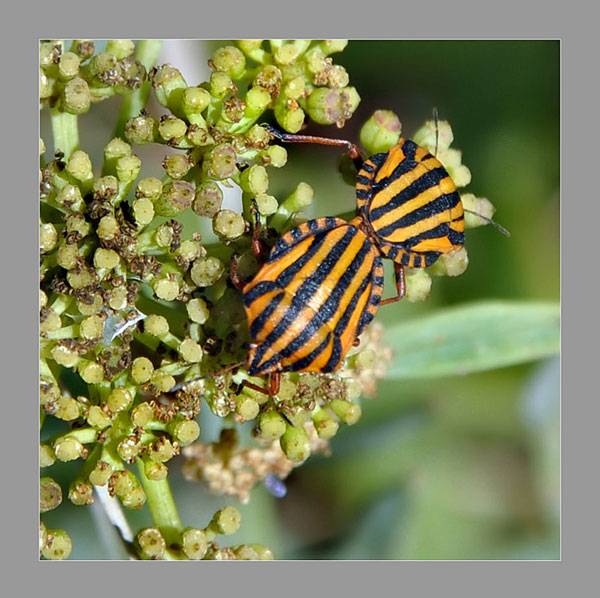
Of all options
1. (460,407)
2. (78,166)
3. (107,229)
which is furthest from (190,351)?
(460,407)

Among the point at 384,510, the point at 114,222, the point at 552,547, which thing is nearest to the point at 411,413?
the point at 384,510

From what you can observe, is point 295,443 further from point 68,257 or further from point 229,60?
point 229,60

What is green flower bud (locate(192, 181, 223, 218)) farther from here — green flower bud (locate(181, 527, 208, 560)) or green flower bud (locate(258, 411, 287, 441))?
green flower bud (locate(181, 527, 208, 560))

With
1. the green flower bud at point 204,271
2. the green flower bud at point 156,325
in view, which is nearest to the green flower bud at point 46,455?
the green flower bud at point 156,325

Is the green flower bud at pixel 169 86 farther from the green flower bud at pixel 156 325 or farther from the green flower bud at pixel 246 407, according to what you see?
the green flower bud at pixel 246 407
